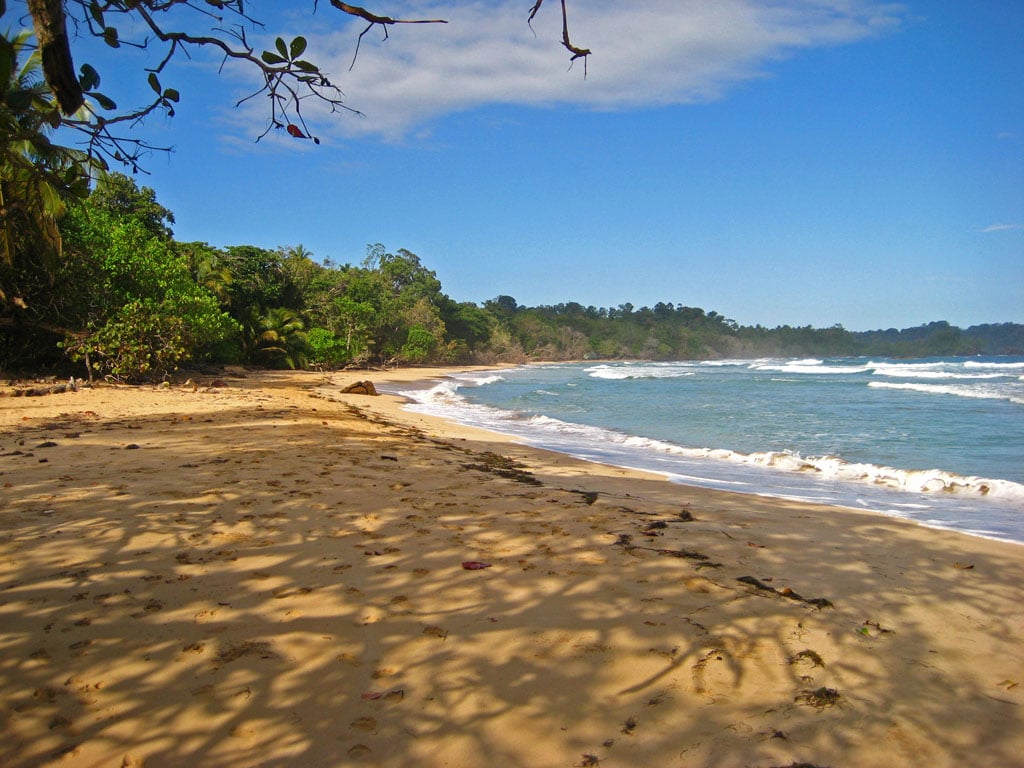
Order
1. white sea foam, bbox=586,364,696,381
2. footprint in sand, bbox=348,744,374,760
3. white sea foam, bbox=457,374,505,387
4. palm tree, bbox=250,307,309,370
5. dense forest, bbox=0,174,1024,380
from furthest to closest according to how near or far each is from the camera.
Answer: white sea foam, bbox=586,364,696,381 < white sea foam, bbox=457,374,505,387 < palm tree, bbox=250,307,309,370 < dense forest, bbox=0,174,1024,380 < footprint in sand, bbox=348,744,374,760

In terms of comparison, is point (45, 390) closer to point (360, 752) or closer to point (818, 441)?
point (360, 752)

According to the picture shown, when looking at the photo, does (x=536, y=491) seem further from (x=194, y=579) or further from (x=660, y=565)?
(x=194, y=579)

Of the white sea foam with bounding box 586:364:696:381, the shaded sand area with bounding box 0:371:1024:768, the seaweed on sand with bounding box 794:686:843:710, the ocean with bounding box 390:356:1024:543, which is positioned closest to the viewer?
the shaded sand area with bounding box 0:371:1024:768

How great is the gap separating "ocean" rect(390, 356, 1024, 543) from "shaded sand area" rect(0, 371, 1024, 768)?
2525 mm

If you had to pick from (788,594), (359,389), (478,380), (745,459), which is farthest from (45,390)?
(478,380)

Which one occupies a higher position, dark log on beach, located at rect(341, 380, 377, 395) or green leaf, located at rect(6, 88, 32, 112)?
green leaf, located at rect(6, 88, 32, 112)

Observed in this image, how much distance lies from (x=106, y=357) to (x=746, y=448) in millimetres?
14150

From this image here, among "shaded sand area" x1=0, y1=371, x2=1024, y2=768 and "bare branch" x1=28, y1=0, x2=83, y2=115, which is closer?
"shaded sand area" x1=0, y1=371, x2=1024, y2=768

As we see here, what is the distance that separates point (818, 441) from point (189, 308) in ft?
52.9

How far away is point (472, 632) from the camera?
9.14 ft

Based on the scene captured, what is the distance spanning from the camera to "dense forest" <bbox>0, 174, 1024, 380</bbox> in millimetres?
14641

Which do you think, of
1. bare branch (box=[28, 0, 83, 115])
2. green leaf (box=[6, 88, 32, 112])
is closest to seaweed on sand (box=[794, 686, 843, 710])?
bare branch (box=[28, 0, 83, 115])

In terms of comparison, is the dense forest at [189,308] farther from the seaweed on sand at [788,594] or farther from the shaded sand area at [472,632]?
the seaweed on sand at [788,594]

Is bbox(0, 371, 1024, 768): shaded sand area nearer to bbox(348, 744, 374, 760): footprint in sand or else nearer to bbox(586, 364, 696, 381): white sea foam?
bbox(348, 744, 374, 760): footprint in sand
